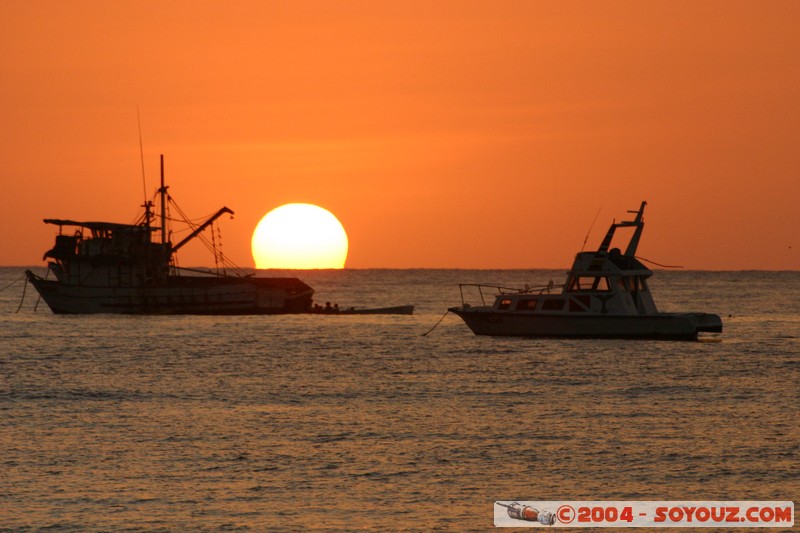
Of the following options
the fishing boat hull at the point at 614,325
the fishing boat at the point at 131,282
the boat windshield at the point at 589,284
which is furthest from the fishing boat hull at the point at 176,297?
the boat windshield at the point at 589,284

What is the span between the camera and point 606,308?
67500 millimetres

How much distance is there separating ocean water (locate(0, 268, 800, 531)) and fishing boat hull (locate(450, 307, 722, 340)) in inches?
48.6

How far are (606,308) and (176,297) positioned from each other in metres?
47.9

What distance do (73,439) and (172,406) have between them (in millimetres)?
8339

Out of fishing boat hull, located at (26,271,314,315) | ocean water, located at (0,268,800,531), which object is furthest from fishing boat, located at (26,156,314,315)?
ocean water, located at (0,268,800,531)

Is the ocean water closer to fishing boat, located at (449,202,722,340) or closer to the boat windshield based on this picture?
fishing boat, located at (449,202,722,340)

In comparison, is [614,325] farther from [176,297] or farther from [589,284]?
[176,297]

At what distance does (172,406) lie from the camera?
1658 inches

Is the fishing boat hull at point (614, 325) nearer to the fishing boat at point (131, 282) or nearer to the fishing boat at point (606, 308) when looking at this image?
the fishing boat at point (606, 308)

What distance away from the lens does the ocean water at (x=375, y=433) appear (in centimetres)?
Answer: 2553

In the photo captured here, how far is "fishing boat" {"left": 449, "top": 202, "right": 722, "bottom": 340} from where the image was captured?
67.2 meters

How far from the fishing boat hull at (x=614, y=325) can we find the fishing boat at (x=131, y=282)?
1611 inches

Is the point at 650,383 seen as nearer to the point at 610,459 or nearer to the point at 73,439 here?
the point at 610,459

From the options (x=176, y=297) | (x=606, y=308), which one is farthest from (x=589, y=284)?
(x=176, y=297)
